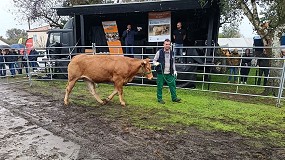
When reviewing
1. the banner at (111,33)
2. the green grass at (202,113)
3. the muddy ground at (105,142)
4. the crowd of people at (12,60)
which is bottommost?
the muddy ground at (105,142)

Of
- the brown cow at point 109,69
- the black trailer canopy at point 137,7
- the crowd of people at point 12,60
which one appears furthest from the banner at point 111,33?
the brown cow at point 109,69

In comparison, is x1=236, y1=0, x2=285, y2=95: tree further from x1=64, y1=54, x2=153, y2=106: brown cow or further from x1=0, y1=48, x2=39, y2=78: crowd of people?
x1=0, y1=48, x2=39, y2=78: crowd of people

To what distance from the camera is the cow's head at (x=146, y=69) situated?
21.1 ft

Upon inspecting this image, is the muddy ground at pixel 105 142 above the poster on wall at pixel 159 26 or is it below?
below

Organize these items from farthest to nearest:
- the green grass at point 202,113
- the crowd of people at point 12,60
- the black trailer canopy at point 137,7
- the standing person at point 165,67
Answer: the crowd of people at point 12,60 < the black trailer canopy at point 137,7 < the standing person at point 165,67 < the green grass at point 202,113

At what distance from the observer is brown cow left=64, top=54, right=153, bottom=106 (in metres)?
6.39

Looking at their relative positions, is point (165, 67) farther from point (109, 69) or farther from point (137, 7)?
point (137, 7)

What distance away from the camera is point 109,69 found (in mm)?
6402

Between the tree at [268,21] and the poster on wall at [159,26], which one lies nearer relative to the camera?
the tree at [268,21]

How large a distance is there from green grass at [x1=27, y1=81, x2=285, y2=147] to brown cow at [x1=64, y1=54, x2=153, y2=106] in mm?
641

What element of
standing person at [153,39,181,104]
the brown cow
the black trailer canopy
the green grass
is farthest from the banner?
standing person at [153,39,181,104]

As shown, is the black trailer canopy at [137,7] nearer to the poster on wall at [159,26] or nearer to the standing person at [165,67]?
the poster on wall at [159,26]

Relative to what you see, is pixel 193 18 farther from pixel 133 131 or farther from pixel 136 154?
pixel 136 154

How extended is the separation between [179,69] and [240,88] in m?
2.22
